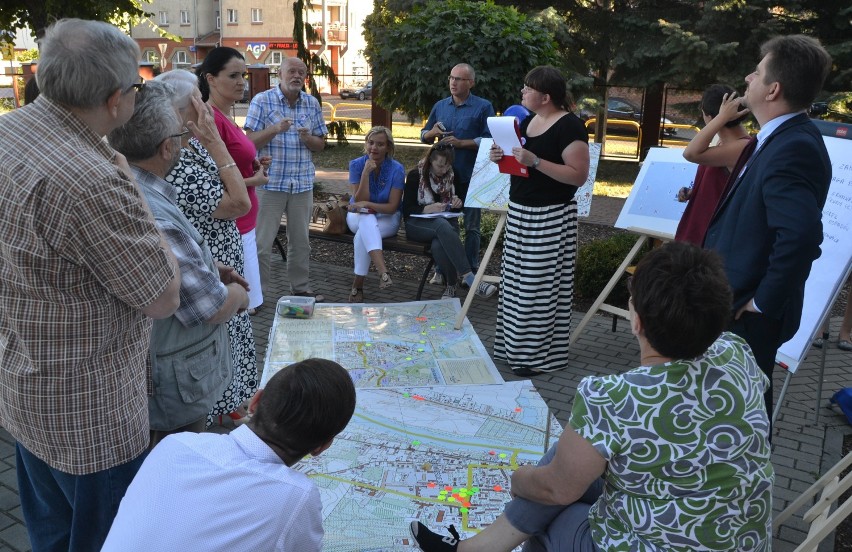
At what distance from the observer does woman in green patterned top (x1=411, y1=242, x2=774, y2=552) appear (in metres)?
1.89

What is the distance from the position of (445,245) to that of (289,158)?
1.44 m

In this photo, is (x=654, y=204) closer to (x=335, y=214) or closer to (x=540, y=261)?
(x=540, y=261)

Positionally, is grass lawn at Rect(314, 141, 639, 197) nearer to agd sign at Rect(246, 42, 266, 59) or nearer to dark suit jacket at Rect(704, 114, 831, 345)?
dark suit jacket at Rect(704, 114, 831, 345)

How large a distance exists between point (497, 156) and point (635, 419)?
312cm

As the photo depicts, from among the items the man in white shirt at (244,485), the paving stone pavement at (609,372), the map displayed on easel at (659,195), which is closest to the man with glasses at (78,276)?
the man in white shirt at (244,485)

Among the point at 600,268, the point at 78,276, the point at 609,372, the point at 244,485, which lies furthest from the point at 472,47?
the point at 244,485

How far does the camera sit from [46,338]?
195 cm

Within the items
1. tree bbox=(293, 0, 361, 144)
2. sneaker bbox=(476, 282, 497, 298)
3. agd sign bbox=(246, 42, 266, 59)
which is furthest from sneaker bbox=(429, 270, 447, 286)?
agd sign bbox=(246, 42, 266, 59)

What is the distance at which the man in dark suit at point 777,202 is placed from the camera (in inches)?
112

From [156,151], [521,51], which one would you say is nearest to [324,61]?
[521,51]

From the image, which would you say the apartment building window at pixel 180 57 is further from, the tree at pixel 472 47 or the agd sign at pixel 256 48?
the tree at pixel 472 47

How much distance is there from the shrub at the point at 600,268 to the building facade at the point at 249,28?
38543 millimetres

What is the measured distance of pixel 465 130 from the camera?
6.79 m

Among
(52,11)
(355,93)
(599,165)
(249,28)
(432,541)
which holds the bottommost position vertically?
(599,165)
